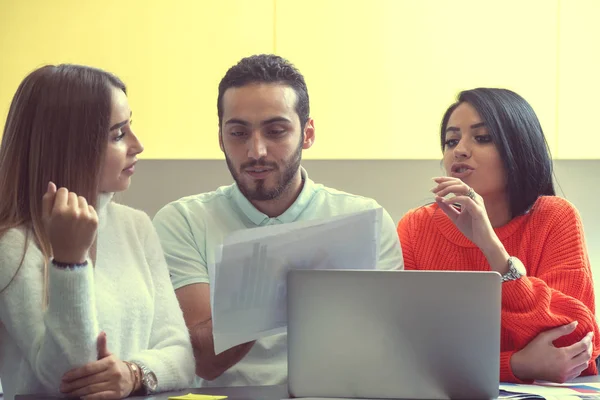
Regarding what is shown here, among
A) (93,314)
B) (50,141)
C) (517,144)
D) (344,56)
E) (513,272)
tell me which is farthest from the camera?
(344,56)

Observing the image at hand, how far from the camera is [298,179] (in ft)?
6.73

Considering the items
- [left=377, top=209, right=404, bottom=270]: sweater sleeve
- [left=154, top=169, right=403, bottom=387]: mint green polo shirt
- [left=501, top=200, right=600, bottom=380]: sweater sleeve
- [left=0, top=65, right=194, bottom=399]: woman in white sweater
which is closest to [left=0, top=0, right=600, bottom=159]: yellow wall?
[left=154, top=169, right=403, bottom=387]: mint green polo shirt

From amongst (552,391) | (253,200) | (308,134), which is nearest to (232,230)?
(253,200)

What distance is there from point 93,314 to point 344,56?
1.56 m

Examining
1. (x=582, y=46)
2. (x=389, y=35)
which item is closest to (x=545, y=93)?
(x=582, y=46)

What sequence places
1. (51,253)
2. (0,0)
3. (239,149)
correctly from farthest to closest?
(0,0) → (239,149) → (51,253)

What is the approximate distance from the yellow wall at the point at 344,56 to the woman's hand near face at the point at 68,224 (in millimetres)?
1374

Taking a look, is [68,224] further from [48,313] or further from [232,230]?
[232,230]

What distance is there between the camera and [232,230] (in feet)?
6.46

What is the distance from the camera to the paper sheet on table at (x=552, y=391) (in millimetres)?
1335

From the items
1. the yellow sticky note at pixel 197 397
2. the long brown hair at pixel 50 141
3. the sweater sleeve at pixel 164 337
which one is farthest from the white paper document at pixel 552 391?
the long brown hair at pixel 50 141

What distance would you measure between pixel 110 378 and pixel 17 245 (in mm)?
283

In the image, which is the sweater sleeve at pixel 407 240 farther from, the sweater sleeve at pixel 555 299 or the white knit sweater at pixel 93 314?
the white knit sweater at pixel 93 314

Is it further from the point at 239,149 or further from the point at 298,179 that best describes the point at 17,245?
the point at 298,179
